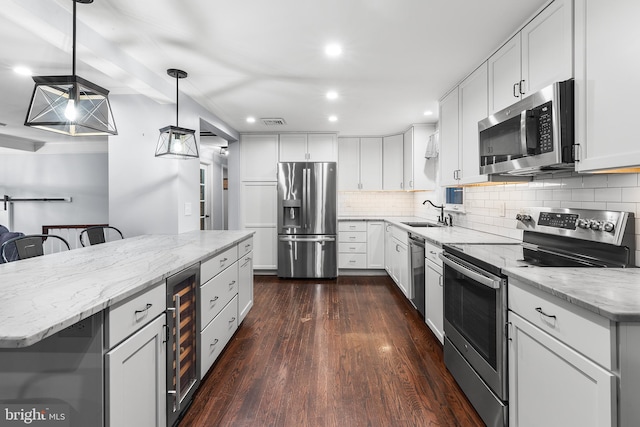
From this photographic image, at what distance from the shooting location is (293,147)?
5.39m

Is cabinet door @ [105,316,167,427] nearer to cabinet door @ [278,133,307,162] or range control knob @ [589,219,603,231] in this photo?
range control knob @ [589,219,603,231]

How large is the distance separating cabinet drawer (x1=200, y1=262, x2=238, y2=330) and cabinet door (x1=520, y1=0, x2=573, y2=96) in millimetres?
2369

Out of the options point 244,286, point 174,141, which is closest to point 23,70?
point 174,141

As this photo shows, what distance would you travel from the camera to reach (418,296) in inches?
133

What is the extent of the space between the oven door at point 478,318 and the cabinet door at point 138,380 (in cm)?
163

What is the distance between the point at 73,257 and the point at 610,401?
103 inches

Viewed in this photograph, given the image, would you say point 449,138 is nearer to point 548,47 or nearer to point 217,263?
point 548,47

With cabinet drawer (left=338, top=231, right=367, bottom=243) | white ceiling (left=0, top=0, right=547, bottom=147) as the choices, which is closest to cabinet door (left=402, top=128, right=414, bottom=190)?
cabinet drawer (left=338, top=231, right=367, bottom=243)

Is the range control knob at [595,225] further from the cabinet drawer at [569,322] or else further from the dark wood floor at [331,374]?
the dark wood floor at [331,374]

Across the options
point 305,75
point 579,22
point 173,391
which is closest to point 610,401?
point 579,22

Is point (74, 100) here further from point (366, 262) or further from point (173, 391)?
point (366, 262)

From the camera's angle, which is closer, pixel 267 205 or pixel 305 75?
pixel 305 75

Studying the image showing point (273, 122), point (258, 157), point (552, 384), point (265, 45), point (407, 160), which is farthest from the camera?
point (258, 157)

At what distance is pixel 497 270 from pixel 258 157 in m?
4.36
